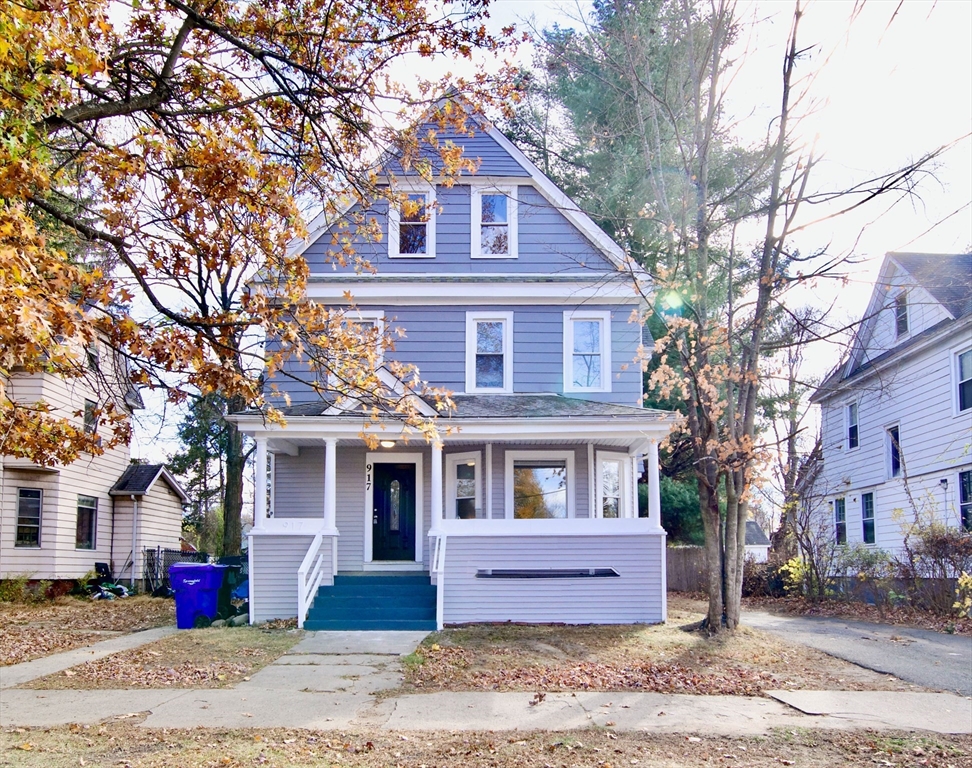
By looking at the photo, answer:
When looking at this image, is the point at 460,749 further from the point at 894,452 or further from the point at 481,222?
the point at 894,452

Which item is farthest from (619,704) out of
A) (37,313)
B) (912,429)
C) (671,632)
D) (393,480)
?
(912,429)

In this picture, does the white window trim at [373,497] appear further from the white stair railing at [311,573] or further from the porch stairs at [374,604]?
the white stair railing at [311,573]

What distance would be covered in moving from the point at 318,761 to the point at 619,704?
10.6 feet

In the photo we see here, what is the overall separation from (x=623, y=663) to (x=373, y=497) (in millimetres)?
7391

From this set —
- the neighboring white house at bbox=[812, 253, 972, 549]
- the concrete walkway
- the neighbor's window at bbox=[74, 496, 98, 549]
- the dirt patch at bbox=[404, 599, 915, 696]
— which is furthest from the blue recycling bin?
the neighboring white house at bbox=[812, 253, 972, 549]

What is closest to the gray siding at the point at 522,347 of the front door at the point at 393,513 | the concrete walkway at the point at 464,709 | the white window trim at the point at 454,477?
the white window trim at the point at 454,477

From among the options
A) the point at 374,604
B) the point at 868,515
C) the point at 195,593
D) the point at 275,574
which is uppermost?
the point at 868,515

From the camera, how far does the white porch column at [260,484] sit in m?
14.0

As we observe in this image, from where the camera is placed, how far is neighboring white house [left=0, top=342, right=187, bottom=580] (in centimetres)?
2083

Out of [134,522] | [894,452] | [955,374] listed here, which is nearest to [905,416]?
[894,452]

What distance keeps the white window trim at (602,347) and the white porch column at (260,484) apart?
5907mm

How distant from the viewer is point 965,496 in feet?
63.9

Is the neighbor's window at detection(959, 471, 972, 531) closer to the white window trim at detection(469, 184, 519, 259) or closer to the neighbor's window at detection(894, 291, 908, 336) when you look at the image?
the neighbor's window at detection(894, 291, 908, 336)

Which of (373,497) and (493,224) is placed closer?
(373,497)
